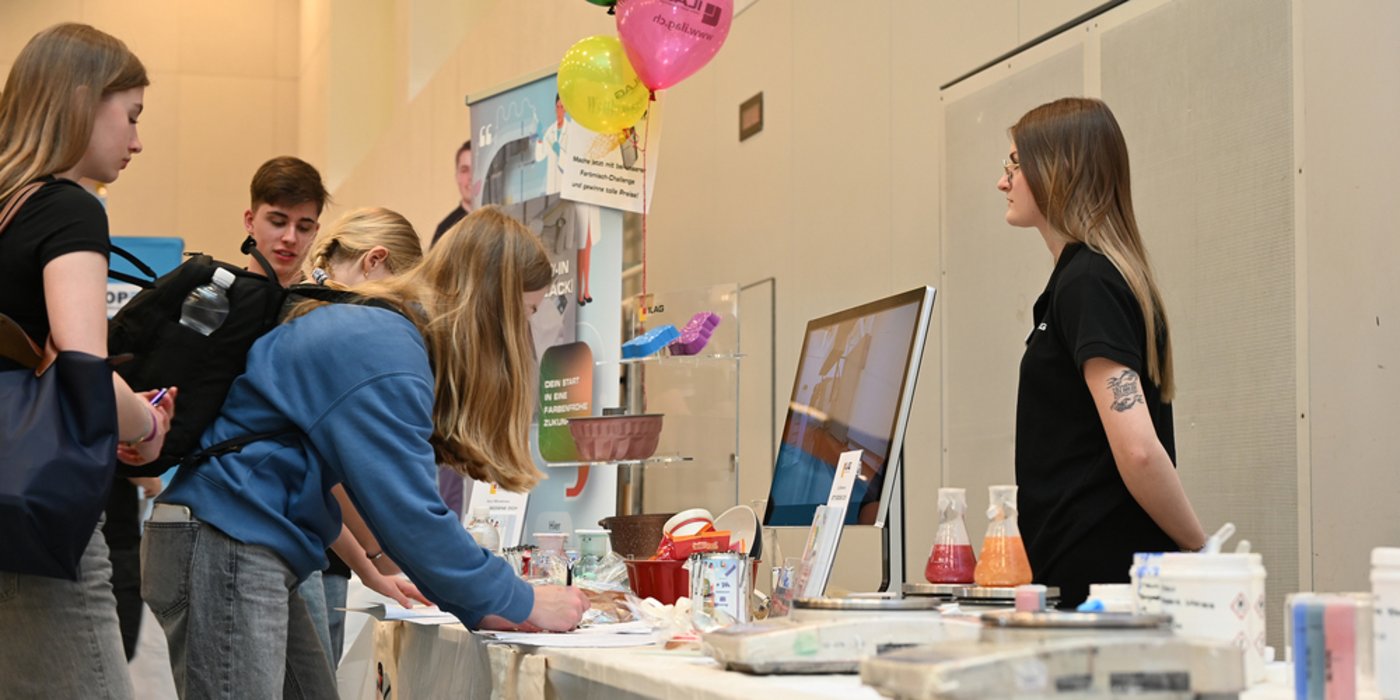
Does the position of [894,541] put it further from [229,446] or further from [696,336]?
[696,336]

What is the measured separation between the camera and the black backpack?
71.4 inches

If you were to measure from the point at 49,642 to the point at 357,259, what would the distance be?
1297mm

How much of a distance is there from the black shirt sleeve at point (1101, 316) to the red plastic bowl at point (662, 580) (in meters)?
0.66

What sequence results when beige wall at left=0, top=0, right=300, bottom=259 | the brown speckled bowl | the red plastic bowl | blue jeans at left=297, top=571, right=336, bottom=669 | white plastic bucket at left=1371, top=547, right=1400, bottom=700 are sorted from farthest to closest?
beige wall at left=0, top=0, right=300, bottom=259
the brown speckled bowl
blue jeans at left=297, top=571, right=336, bottom=669
the red plastic bowl
white plastic bucket at left=1371, top=547, right=1400, bottom=700

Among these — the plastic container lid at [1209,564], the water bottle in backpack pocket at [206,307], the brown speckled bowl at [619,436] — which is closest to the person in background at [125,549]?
the brown speckled bowl at [619,436]

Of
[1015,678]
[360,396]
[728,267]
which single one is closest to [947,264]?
[728,267]

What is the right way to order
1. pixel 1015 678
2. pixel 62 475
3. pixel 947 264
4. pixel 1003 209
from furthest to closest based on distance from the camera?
pixel 947 264 < pixel 1003 209 < pixel 62 475 < pixel 1015 678

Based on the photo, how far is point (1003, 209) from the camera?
3.71 meters

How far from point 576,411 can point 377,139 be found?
24.5 feet

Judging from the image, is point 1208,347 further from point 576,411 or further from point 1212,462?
point 576,411

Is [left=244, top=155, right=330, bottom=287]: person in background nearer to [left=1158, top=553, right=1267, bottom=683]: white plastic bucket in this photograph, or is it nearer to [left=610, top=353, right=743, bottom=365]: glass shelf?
[left=610, top=353, right=743, bottom=365]: glass shelf

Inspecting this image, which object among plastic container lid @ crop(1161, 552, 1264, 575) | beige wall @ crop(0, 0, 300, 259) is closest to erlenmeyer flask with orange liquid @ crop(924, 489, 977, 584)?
plastic container lid @ crop(1161, 552, 1264, 575)

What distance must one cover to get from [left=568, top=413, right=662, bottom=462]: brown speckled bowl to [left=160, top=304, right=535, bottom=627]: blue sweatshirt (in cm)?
149

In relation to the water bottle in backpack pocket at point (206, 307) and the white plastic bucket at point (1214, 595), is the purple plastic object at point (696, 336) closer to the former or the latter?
the water bottle in backpack pocket at point (206, 307)
